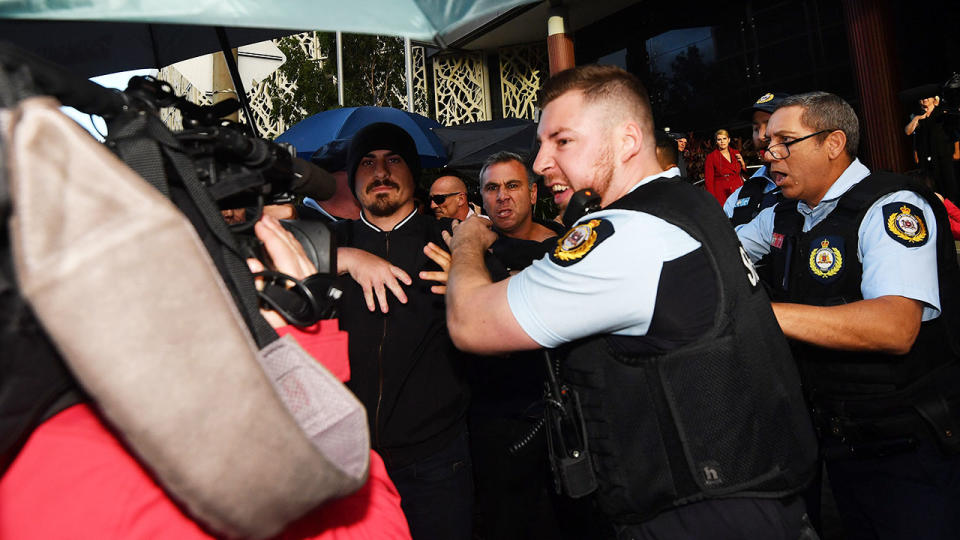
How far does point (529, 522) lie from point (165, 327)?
9.30 ft

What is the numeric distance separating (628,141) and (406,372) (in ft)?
4.10

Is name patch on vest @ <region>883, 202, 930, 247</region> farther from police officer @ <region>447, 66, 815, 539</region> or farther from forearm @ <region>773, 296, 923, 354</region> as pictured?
police officer @ <region>447, 66, 815, 539</region>

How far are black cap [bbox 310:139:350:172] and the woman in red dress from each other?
4.44 metres

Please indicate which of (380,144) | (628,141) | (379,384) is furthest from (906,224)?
(380,144)

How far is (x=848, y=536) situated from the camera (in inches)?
94.3

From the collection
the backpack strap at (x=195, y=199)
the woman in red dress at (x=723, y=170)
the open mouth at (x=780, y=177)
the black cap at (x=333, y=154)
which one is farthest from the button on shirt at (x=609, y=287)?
the woman in red dress at (x=723, y=170)

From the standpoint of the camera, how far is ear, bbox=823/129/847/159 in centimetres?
247

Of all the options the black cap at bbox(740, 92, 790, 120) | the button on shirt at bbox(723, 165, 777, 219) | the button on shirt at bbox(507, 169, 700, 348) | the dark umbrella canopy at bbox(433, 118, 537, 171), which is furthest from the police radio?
the dark umbrella canopy at bbox(433, 118, 537, 171)

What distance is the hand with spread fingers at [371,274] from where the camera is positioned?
220 cm

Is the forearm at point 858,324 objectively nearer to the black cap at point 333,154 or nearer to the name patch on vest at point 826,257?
the name patch on vest at point 826,257

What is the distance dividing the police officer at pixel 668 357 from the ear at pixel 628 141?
0.17m

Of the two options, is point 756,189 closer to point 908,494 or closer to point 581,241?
point 908,494

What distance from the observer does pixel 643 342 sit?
149cm

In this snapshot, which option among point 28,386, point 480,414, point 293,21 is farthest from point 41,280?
point 480,414
